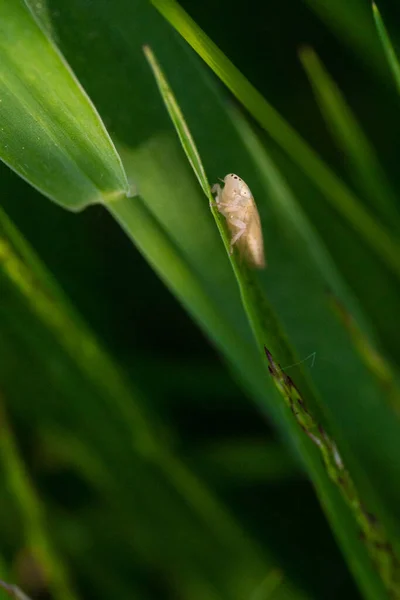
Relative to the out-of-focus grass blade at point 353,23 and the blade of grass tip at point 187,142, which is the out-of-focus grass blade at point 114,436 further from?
the out-of-focus grass blade at point 353,23

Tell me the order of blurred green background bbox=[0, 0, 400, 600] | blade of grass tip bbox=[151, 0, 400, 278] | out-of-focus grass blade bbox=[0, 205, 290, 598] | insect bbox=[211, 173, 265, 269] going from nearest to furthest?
blade of grass tip bbox=[151, 0, 400, 278] → insect bbox=[211, 173, 265, 269] → out-of-focus grass blade bbox=[0, 205, 290, 598] → blurred green background bbox=[0, 0, 400, 600]

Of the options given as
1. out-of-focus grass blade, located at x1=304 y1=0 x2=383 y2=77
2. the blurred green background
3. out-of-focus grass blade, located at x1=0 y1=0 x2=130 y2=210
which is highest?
out-of-focus grass blade, located at x1=0 y1=0 x2=130 y2=210

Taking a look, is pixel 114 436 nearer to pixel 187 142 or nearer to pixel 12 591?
pixel 12 591

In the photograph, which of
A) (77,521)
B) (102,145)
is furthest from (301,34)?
(77,521)

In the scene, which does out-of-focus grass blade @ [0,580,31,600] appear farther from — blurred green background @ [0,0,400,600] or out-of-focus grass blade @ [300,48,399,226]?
out-of-focus grass blade @ [300,48,399,226]

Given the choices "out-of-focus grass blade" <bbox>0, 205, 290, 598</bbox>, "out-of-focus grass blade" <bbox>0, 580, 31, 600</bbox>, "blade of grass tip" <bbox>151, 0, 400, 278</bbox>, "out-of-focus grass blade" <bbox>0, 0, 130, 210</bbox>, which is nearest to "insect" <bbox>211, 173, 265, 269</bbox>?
"blade of grass tip" <bbox>151, 0, 400, 278</bbox>

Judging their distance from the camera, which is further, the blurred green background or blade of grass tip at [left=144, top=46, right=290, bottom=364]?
the blurred green background

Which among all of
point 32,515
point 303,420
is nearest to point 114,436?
point 32,515

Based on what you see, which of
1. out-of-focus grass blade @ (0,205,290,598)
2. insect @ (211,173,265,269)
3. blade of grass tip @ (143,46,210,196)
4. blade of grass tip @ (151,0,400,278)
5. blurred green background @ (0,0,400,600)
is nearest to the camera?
blade of grass tip @ (143,46,210,196)
